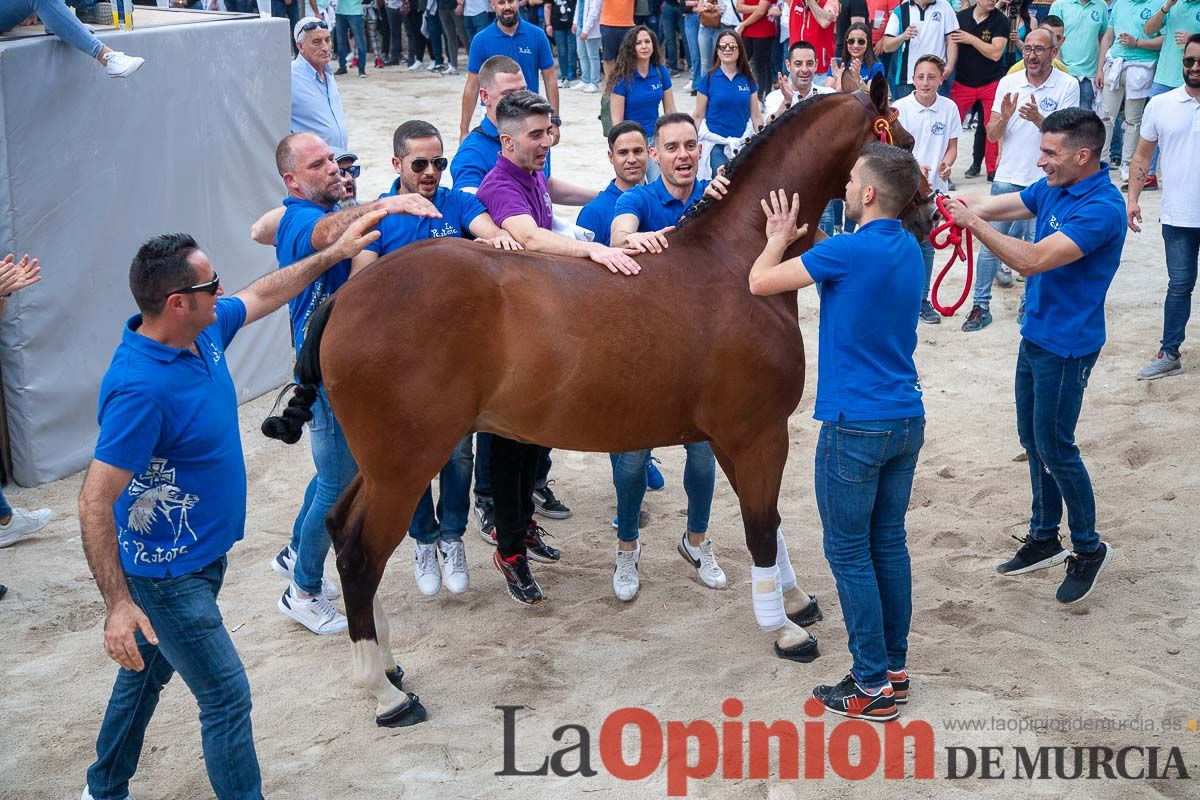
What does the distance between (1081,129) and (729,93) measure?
204 inches

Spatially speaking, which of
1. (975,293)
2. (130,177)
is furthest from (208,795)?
(975,293)

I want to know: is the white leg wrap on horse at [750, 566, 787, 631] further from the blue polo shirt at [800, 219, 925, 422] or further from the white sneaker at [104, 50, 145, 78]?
the white sneaker at [104, 50, 145, 78]

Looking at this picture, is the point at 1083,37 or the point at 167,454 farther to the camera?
the point at 1083,37

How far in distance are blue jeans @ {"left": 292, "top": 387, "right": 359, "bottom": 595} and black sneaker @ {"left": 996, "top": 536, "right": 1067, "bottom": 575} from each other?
128 inches

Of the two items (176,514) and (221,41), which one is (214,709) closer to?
(176,514)

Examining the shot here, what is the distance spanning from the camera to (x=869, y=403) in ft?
13.6

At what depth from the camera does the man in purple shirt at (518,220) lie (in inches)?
206

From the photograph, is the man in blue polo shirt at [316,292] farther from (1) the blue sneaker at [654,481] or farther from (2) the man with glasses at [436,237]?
(1) the blue sneaker at [654,481]

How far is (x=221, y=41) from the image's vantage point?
7.37m

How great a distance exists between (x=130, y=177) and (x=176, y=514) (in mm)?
4107

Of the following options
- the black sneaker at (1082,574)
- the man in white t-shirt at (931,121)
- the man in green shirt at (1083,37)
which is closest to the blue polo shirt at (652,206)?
the black sneaker at (1082,574)

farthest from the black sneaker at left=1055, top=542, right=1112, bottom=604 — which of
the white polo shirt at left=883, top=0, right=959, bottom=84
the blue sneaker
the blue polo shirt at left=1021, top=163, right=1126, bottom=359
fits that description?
the white polo shirt at left=883, top=0, right=959, bottom=84

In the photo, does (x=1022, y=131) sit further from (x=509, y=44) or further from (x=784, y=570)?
(x=784, y=570)

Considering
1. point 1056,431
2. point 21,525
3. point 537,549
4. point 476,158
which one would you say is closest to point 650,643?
point 537,549
